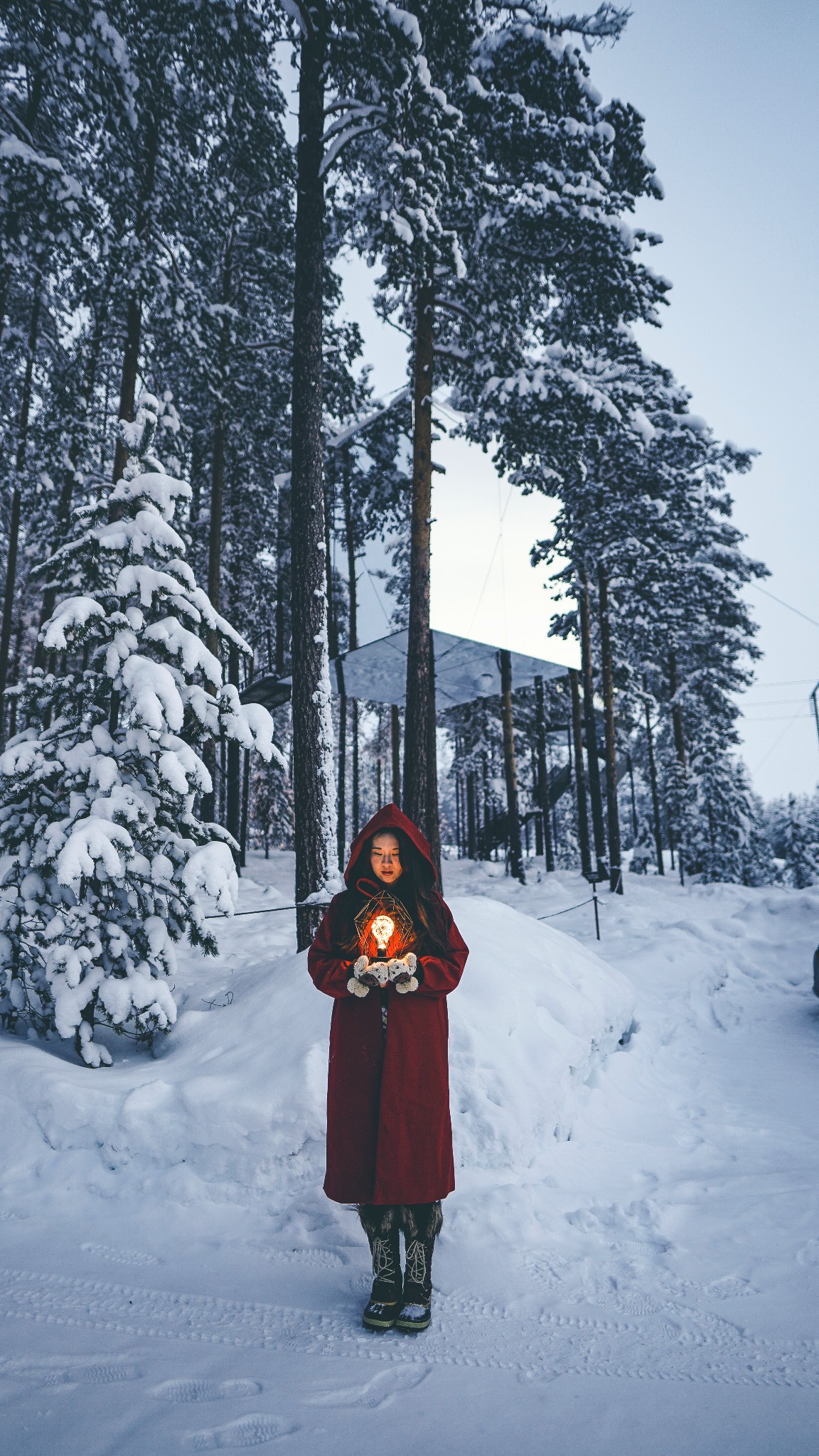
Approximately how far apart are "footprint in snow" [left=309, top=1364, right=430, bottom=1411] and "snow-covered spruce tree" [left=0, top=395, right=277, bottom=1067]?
2.78m

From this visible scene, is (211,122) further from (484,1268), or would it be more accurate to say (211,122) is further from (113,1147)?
(484,1268)

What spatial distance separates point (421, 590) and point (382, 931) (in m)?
8.20

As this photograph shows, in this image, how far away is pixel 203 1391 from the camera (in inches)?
91.7

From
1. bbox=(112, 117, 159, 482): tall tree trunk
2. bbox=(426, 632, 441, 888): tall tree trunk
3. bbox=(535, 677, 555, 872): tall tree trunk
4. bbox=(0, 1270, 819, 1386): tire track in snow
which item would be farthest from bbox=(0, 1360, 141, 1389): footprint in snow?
bbox=(535, 677, 555, 872): tall tree trunk

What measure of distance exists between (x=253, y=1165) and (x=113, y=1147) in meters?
0.81

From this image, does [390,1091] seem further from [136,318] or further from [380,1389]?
[136,318]

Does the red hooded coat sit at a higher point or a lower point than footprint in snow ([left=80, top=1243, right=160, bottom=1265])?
higher

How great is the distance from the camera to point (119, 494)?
5.46 meters

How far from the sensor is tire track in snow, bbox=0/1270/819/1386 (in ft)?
8.13

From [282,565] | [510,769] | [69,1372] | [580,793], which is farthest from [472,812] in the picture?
[69,1372]

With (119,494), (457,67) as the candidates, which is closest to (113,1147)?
(119,494)

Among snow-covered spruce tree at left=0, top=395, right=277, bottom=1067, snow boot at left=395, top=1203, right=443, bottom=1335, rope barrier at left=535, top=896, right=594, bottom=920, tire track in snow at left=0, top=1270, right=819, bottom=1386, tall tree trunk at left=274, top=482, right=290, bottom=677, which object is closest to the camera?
tire track in snow at left=0, top=1270, right=819, bottom=1386

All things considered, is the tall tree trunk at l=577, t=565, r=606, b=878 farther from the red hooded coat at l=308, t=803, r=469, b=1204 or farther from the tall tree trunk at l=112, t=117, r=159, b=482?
the red hooded coat at l=308, t=803, r=469, b=1204

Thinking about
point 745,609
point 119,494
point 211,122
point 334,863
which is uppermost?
point 211,122
